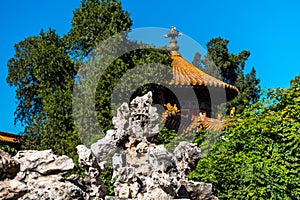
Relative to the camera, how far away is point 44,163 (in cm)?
481

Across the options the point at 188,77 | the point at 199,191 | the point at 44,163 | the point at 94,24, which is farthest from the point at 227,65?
the point at 44,163

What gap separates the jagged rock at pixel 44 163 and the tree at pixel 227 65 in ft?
51.4

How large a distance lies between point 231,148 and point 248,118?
62 centimetres

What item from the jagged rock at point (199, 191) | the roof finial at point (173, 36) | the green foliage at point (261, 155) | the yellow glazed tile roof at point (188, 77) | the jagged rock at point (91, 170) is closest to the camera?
the jagged rock at point (91, 170)

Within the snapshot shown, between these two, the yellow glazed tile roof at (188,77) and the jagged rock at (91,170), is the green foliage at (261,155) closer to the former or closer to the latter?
the jagged rock at (91,170)

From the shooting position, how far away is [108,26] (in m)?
11.0

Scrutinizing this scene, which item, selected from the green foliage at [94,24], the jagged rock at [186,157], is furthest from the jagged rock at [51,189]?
the green foliage at [94,24]

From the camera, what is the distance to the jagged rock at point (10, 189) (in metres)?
2.08

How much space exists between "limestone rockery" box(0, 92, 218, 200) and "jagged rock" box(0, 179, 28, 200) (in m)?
2.37

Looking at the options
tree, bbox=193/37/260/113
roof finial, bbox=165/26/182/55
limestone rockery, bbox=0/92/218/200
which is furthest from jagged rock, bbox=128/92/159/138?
tree, bbox=193/37/260/113

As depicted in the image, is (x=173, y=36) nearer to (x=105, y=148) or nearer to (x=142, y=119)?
(x=142, y=119)

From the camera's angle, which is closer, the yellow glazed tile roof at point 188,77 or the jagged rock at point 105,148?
the jagged rock at point 105,148

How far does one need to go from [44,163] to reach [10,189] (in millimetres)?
2744

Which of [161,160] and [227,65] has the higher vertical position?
[227,65]
